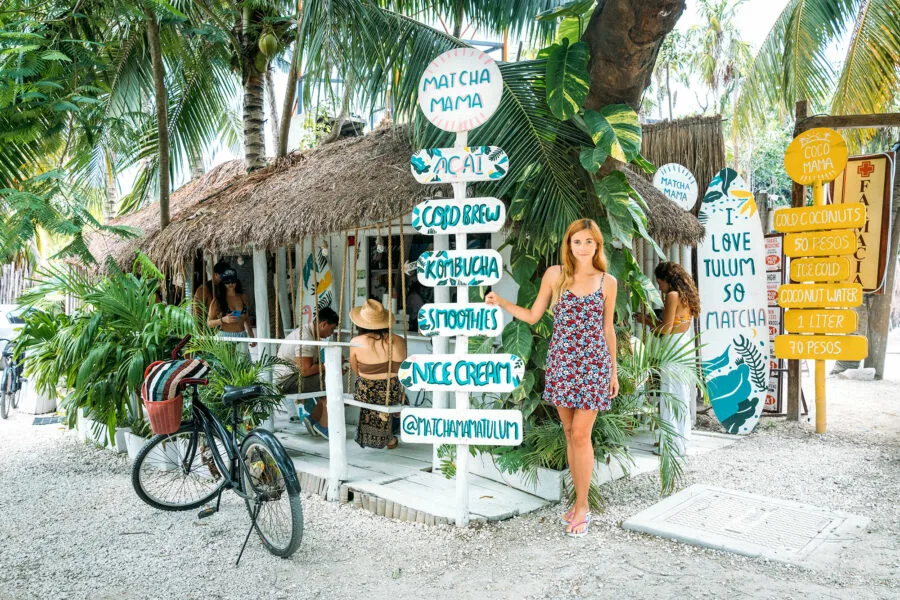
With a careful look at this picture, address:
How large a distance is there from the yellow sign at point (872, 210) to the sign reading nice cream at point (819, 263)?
2.18 feet

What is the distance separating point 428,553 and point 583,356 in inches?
56.6

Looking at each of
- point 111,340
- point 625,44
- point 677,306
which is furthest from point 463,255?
point 111,340

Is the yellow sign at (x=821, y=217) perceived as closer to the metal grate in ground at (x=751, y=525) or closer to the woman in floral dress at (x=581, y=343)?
the metal grate in ground at (x=751, y=525)

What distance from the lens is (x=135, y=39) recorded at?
351 inches

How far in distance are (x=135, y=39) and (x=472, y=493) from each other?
7.65 meters

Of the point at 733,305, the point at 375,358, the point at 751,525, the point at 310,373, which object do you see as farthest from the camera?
the point at 733,305

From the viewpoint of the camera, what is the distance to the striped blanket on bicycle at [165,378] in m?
4.32

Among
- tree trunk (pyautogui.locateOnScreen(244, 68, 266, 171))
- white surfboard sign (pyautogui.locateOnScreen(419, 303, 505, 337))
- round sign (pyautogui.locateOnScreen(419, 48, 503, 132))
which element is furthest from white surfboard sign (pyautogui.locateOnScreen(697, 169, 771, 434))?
tree trunk (pyautogui.locateOnScreen(244, 68, 266, 171))

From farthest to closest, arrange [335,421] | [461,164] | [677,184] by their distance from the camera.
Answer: [677,184]
[335,421]
[461,164]

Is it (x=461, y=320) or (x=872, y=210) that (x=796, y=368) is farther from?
(x=461, y=320)

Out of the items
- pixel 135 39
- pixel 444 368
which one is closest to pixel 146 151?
pixel 135 39

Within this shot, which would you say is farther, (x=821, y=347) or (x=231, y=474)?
(x=821, y=347)

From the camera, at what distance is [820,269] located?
6.54 m

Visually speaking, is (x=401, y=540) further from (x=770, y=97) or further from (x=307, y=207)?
(x=770, y=97)
